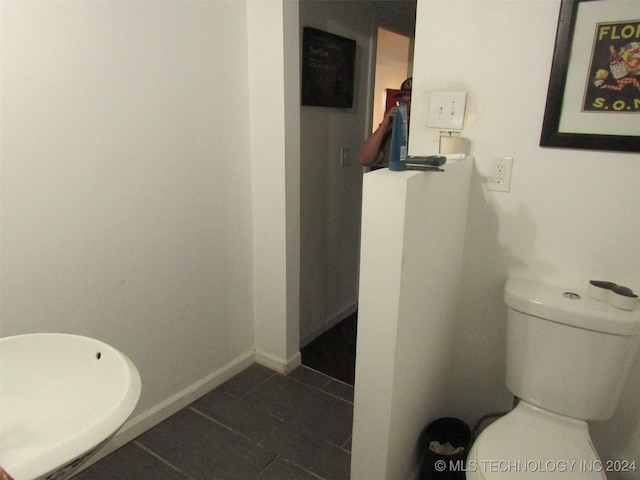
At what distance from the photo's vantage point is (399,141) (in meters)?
1.07

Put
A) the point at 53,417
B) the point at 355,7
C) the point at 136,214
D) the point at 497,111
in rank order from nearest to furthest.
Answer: the point at 53,417, the point at 497,111, the point at 136,214, the point at 355,7

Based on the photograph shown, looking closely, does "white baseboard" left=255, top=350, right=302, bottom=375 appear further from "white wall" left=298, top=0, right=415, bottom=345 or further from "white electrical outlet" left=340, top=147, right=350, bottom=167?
"white electrical outlet" left=340, top=147, right=350, bottom=167

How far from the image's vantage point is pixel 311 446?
1.77m

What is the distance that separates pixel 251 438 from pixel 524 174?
153 cm

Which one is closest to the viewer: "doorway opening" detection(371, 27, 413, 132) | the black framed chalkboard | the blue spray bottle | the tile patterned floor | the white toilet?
the blue spray bottle

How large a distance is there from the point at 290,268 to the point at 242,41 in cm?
111

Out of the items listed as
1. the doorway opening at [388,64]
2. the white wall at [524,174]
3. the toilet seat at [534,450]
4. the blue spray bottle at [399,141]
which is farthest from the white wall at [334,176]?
the toilet seat at [534,450]

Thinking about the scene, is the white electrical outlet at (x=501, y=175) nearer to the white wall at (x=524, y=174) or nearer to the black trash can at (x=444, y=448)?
the white wall at (x=524, y=174)

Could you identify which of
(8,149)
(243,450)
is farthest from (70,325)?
(243,450)

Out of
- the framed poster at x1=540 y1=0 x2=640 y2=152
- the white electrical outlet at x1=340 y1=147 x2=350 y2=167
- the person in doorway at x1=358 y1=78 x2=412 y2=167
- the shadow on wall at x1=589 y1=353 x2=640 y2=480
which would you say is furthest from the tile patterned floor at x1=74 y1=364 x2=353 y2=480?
the framed poster at x1=540 y1=0 x2=640 y2=152

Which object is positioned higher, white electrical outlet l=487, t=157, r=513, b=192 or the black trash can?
white electrical outlet l=487, t=157, r=513, b=192

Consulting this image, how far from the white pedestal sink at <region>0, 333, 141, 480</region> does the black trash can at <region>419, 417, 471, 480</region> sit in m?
1.11

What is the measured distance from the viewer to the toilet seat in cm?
113

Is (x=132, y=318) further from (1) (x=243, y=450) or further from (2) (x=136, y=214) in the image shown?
(1) (x=243, y=450)
